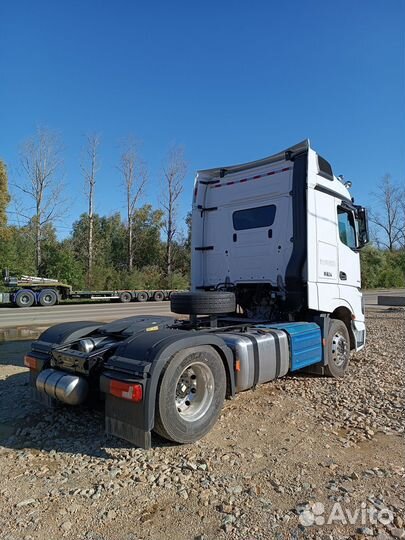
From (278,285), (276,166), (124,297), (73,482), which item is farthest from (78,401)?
(124,297)

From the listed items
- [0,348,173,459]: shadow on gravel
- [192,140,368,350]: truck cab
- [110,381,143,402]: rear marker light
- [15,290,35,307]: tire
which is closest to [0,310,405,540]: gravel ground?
[0,348,173,459]: shadow on gravel

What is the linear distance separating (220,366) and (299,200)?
2993 millimetres

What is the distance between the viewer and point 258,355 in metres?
4.56

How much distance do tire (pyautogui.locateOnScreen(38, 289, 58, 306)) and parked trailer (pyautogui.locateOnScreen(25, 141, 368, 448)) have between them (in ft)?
62.7

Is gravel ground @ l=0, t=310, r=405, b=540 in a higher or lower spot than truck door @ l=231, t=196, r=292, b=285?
lower

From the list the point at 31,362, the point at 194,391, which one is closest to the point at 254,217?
the point at 194,391

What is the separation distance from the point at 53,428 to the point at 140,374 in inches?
62.9

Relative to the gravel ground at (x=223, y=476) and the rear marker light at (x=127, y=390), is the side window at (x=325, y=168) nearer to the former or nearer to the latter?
the gravel ground at (x=223, y=476)

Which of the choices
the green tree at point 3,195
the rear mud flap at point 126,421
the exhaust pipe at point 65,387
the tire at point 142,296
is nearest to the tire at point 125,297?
the tire at point 142,296

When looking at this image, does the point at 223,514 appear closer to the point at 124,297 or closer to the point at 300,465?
the point at 300,465

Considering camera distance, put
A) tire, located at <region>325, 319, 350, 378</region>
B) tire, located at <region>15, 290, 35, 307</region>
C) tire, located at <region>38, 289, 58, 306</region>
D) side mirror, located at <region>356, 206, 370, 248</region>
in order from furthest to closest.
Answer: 1. tire, located at <region>38, 289, 58, 306</region>
2. tire, located at <region>15, 290, 35, 307</region>
3. side mirror, located at <region>356, 206, 370, 248</region>
4. tire, located at <region>325, 319, 350, 378</region>

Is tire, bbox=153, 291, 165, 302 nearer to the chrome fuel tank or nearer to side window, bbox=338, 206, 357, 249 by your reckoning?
side window, bbox=338, 206, 357, 249

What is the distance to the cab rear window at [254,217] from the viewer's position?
6343 millimetres

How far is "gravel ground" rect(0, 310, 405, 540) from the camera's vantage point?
2561mm
